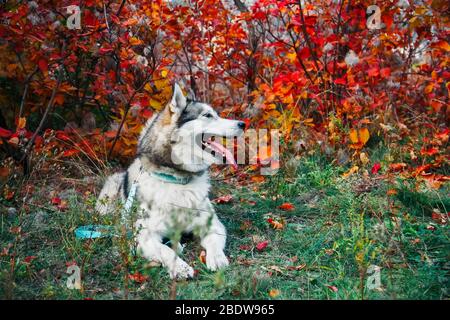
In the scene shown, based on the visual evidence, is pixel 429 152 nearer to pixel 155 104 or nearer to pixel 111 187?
pixel 155 104

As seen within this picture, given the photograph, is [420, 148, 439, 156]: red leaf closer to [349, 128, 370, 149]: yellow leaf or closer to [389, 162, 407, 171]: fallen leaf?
[389, 162, 407, 171]: fallen leaf

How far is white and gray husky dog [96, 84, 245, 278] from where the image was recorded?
10.6 ft

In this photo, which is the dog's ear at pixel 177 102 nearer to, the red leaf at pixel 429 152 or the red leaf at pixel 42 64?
the red leaf at pixel 42 64

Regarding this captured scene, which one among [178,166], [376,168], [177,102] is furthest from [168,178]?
[376,168]

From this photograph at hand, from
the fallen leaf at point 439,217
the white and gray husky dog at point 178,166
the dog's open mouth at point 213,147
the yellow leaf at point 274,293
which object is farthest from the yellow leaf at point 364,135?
the yellow leaf at point 274,293

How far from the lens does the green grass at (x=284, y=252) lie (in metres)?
2.54

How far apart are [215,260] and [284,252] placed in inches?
22.7

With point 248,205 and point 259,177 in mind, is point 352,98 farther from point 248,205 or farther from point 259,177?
point 248,205

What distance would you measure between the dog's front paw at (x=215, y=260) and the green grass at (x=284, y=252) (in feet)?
0.22

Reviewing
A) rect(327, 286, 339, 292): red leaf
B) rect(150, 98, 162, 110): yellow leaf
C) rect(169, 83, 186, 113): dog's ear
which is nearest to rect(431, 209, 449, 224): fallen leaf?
rect(327, 286, 339, 292): red leaf

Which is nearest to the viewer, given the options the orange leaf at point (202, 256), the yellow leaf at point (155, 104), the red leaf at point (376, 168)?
the orange leaf at point (202, 256)

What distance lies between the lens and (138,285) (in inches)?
105

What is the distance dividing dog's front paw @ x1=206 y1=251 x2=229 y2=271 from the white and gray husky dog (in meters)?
0.08

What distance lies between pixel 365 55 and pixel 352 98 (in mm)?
548
